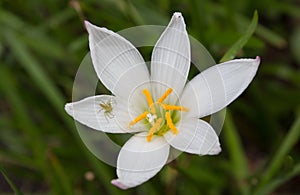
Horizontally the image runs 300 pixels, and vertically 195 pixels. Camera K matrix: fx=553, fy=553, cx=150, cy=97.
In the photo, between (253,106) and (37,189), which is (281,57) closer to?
(253,106)

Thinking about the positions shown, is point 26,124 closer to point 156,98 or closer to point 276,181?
point 156,98

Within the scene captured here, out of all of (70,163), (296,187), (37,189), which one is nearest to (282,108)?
(296,187)

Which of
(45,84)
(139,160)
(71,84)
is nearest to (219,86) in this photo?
(139,160)

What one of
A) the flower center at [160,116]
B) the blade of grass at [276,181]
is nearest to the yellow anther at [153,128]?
the flower center at [160,116]

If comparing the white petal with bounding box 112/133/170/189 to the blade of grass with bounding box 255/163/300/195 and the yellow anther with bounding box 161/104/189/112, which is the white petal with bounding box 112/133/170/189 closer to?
the yellow anther with bounding box 161/104/189/112

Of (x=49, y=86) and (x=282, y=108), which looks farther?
(x=282, y=108)

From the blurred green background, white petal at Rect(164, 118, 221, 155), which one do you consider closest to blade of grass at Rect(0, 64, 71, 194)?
the blurred green background

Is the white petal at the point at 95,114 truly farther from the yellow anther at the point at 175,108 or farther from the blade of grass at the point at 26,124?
the blade of grass at the point at 26,124
